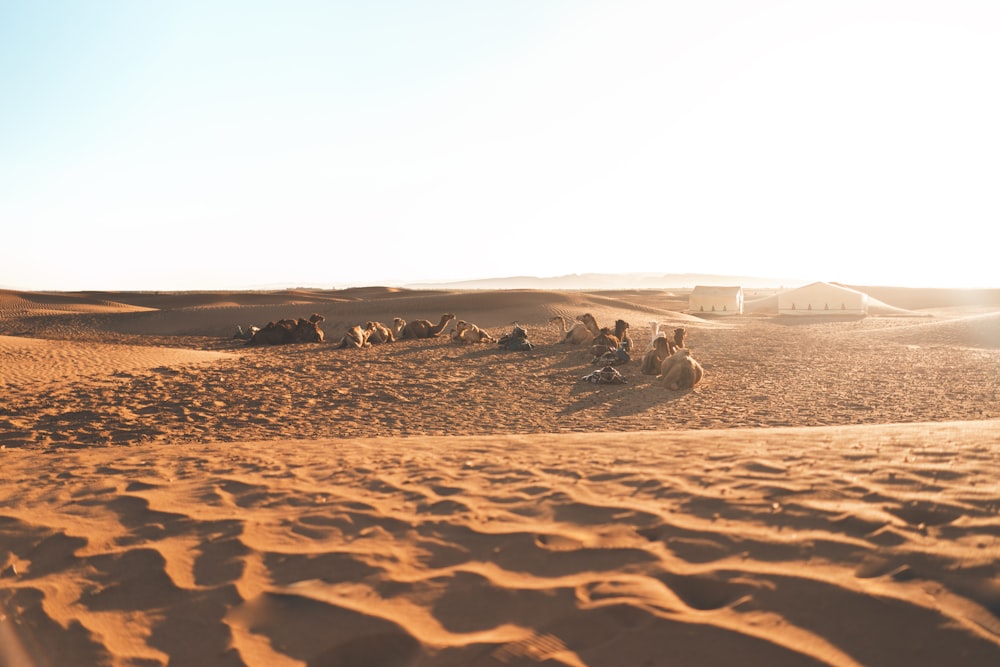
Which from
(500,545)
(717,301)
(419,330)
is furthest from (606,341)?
(717,301)

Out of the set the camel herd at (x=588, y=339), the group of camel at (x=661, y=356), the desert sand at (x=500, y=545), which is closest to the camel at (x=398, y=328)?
the camel herd at (x=588, y=339)

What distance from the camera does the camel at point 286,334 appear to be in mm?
24422

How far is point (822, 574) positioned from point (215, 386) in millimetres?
12895

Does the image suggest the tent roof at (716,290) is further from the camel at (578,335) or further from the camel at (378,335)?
the camel at (378,335)

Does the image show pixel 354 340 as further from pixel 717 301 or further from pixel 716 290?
pixel 716 290

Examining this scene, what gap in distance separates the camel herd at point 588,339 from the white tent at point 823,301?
2441 centimetres

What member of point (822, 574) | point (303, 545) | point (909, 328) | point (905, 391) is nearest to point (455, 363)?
point (905, 391)

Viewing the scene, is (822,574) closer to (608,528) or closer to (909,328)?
(608,528)

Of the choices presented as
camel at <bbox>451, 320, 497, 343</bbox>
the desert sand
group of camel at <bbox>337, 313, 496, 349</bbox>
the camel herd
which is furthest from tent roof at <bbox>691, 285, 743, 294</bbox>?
the desert sand

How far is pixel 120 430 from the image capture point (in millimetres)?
9555

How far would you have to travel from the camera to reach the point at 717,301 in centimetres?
4734

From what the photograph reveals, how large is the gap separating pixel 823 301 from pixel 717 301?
727cm

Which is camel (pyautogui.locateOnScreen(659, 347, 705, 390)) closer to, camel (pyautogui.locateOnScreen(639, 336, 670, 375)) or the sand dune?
camel (pyautogui.locateOnScreen(639, 336, 670, 375))

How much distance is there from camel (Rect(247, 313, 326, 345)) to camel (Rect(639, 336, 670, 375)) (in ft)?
47.0
